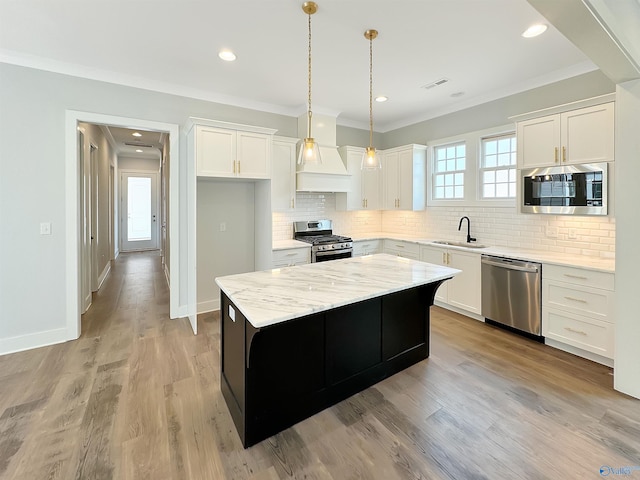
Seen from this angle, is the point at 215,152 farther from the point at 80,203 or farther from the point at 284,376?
the point at 284,376

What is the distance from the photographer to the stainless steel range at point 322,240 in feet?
14.5

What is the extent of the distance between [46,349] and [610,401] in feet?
16.4

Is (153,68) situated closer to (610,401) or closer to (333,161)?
(333,161)

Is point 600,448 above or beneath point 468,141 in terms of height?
beneath

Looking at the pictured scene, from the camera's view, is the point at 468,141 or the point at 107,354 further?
the point at 468,141

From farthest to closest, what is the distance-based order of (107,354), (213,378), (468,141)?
1. (468,141)
2. (107,354)
3. (213,378)

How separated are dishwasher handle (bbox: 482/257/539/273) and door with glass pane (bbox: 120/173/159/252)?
30.8ft

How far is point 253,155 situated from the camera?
394 centimetres

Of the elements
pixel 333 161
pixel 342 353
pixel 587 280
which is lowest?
pixel 342 353

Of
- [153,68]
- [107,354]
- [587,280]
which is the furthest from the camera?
[153,68]

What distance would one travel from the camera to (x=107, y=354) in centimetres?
306

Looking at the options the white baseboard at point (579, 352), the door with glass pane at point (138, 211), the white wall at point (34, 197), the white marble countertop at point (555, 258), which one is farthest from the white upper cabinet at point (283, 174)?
the door with glass pane at point (138, 211)

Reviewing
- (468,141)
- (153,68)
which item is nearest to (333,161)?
(468,141)

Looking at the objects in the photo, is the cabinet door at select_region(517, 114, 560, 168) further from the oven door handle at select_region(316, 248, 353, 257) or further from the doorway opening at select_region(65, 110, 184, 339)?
the doorway opening at select_region(65, 110, 184, 339)
